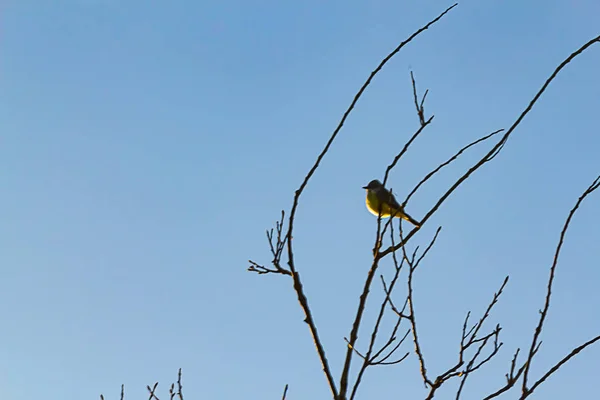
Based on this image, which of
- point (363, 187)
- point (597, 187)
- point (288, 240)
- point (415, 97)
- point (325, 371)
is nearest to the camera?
point (325, 371)

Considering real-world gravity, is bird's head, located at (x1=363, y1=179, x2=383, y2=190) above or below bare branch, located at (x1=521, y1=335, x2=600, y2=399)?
above

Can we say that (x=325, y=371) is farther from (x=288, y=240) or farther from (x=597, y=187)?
(x=597, y=187)

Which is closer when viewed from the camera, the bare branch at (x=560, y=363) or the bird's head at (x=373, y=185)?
the bare branch at (x=560, y=363)

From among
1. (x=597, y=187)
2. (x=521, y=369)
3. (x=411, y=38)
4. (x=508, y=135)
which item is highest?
(x=411, y=38)

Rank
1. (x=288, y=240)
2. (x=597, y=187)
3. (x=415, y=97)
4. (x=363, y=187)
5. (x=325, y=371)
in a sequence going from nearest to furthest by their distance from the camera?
(x=325, y=371), (x=597, y=187), (x=288, y=240), (x=415, y=97), (x=363, y=187)

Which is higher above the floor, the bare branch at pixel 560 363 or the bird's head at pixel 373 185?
the bird's head at pixel 373 185

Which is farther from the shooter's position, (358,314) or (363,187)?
(363,187)

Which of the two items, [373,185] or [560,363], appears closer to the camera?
[560,363]

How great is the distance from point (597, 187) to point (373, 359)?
46.6 inches

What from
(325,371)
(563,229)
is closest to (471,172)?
(563,229)

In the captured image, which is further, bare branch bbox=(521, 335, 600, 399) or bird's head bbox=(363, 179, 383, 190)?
bird's head bbox=(363, 179, 383, 190)

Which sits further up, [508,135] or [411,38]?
[411,38]

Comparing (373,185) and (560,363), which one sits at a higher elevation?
(373,185)

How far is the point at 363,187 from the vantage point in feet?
35.2
